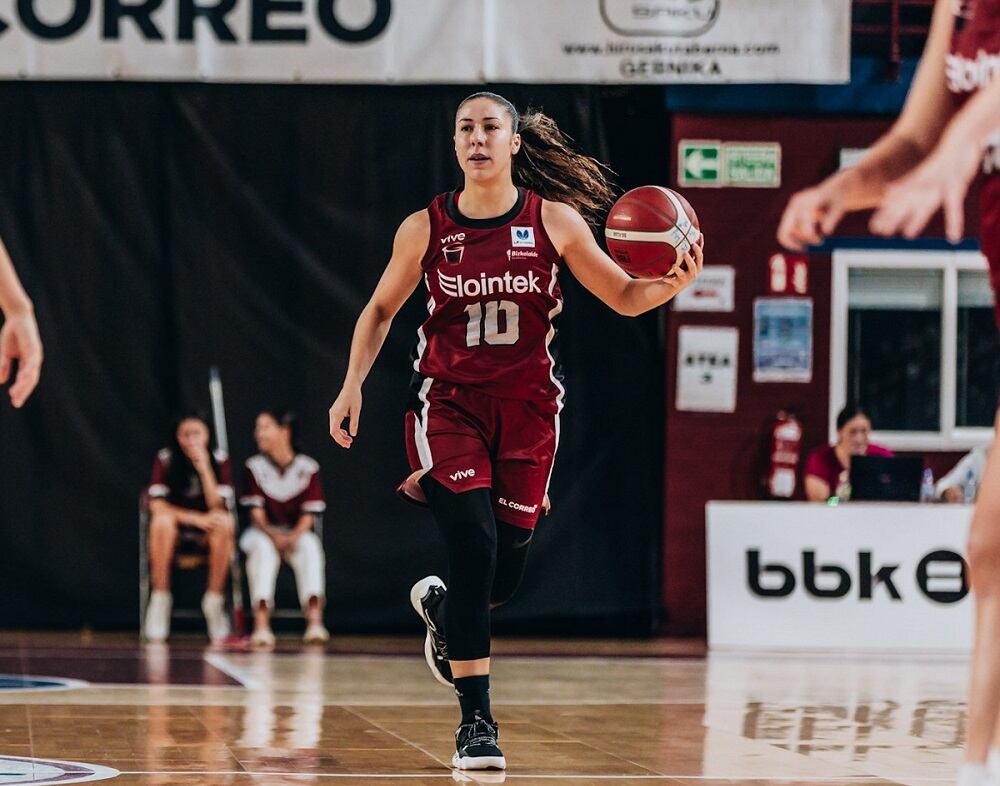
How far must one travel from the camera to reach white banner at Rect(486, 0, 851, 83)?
36.8ft

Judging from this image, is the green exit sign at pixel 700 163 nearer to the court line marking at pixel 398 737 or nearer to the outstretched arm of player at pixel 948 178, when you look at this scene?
the court line marking at pixel 398 737

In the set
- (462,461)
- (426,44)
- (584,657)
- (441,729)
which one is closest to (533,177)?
(462,461)

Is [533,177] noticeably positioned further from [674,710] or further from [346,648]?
[346,648]

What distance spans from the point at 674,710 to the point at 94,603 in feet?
18.8

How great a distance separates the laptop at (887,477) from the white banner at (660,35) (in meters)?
2.45

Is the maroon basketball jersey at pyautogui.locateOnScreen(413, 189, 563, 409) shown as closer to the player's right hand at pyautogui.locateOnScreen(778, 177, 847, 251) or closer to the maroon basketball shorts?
the maroon basketball shorts

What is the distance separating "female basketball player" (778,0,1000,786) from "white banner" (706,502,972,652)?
24.0 ft

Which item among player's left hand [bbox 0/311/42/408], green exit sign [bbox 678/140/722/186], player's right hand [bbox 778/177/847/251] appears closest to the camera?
player's right hand [bbox 778/177/847/251]

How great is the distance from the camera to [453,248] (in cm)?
531

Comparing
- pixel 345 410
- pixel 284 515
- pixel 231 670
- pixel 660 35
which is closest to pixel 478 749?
pixel 345 410

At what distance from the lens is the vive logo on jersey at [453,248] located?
530cm

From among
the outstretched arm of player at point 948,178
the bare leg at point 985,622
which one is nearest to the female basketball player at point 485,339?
the bare leg at point 985,622

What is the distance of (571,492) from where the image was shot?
11.8 metres

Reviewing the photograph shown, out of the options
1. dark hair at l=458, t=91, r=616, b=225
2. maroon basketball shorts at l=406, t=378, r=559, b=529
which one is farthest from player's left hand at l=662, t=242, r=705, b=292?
dark hair at l=458, t=91, r=616, b=225
